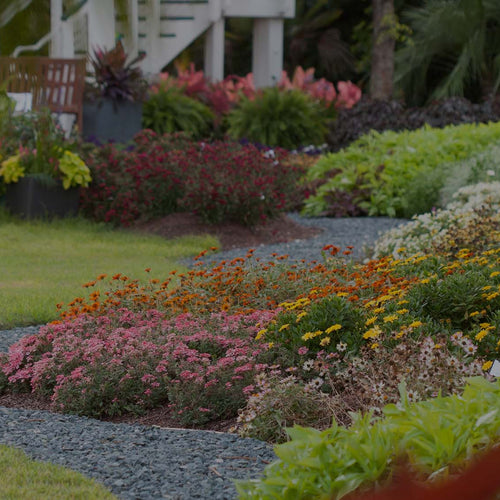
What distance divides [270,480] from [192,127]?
12.0 meters

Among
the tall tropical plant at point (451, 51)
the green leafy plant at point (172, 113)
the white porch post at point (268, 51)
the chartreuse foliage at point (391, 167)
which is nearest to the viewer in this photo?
the chartreuse foliage at point (391, 167)

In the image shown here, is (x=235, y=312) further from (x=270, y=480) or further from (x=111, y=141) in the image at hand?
(x=111, y=141)

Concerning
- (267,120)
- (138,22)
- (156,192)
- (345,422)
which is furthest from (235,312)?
(267,120)

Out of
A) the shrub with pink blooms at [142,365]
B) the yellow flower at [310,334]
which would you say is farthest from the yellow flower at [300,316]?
the shrub with pink blooms at [142,365]

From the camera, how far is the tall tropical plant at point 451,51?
667 inches

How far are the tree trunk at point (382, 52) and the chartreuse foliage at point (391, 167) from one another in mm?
4785

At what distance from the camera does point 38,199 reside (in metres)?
9.38

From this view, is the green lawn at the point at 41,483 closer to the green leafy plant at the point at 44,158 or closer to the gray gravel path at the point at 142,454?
the gray gravel path at the point at 142,454

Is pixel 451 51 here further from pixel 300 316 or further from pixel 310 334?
pixel 310 334

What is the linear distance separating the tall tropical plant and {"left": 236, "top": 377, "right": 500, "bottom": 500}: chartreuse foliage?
15189mm

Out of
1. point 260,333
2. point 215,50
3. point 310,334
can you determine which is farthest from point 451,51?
point 310,334

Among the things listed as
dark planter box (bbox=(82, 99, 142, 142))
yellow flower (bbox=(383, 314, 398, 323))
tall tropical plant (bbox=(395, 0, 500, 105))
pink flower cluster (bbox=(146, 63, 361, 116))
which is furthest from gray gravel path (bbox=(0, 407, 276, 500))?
tall tropical plant (bbox=(395, 0, 500, 105))

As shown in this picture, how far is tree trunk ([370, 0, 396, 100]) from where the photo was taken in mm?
15695

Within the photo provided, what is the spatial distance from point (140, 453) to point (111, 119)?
961 cm
